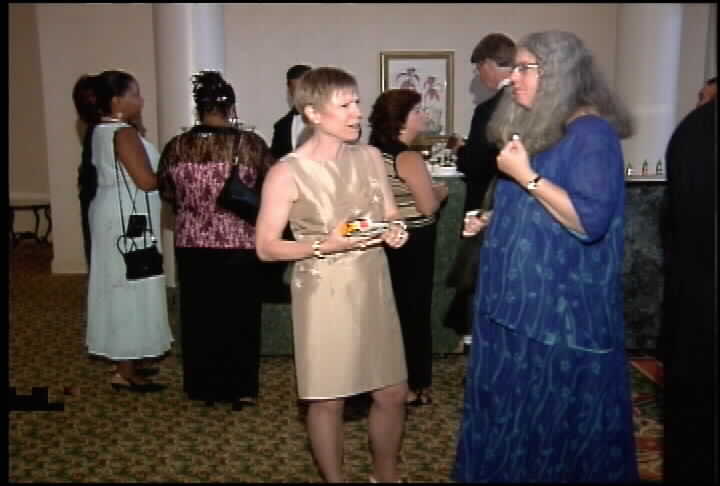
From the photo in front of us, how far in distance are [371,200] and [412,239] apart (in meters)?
1.00

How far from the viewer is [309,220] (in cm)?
295

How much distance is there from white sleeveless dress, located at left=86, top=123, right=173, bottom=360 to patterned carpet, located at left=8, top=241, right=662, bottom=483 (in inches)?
12.3

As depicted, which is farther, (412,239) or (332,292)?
(412,239)

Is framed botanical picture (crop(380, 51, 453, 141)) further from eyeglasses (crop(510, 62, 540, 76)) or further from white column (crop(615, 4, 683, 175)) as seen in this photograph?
eyeglasses (crop(510, 62, 540, 76))

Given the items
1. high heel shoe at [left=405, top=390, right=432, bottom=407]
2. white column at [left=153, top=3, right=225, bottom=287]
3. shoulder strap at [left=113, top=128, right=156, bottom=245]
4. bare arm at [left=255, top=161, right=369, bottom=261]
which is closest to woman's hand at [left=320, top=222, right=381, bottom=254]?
bare arm at [left=255, top=161, right=369, bottom=261]

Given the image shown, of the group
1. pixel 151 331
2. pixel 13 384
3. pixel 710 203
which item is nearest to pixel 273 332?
→ pixel 151 331

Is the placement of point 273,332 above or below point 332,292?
below

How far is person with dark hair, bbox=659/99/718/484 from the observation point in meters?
2.20

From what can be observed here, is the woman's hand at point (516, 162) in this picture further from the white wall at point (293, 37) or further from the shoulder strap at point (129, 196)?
the white wall at point (293, 37)

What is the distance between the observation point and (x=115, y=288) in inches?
184

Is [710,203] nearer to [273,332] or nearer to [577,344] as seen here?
[577,344]

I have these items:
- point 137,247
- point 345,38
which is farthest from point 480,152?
point 345,38

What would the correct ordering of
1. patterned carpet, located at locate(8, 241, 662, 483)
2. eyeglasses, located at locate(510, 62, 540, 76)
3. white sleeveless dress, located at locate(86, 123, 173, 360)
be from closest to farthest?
1. eyeglasses, located at locate(510, 62, 540, 76)
2. patterned carpet, located at locate(8, 241, 662, 483)
3. white sleeveless dress, located at locate(86, 123, 173, 360)

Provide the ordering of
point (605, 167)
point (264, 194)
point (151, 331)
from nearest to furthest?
point (605, 167)
point (264, 194)
point (151, 331)
